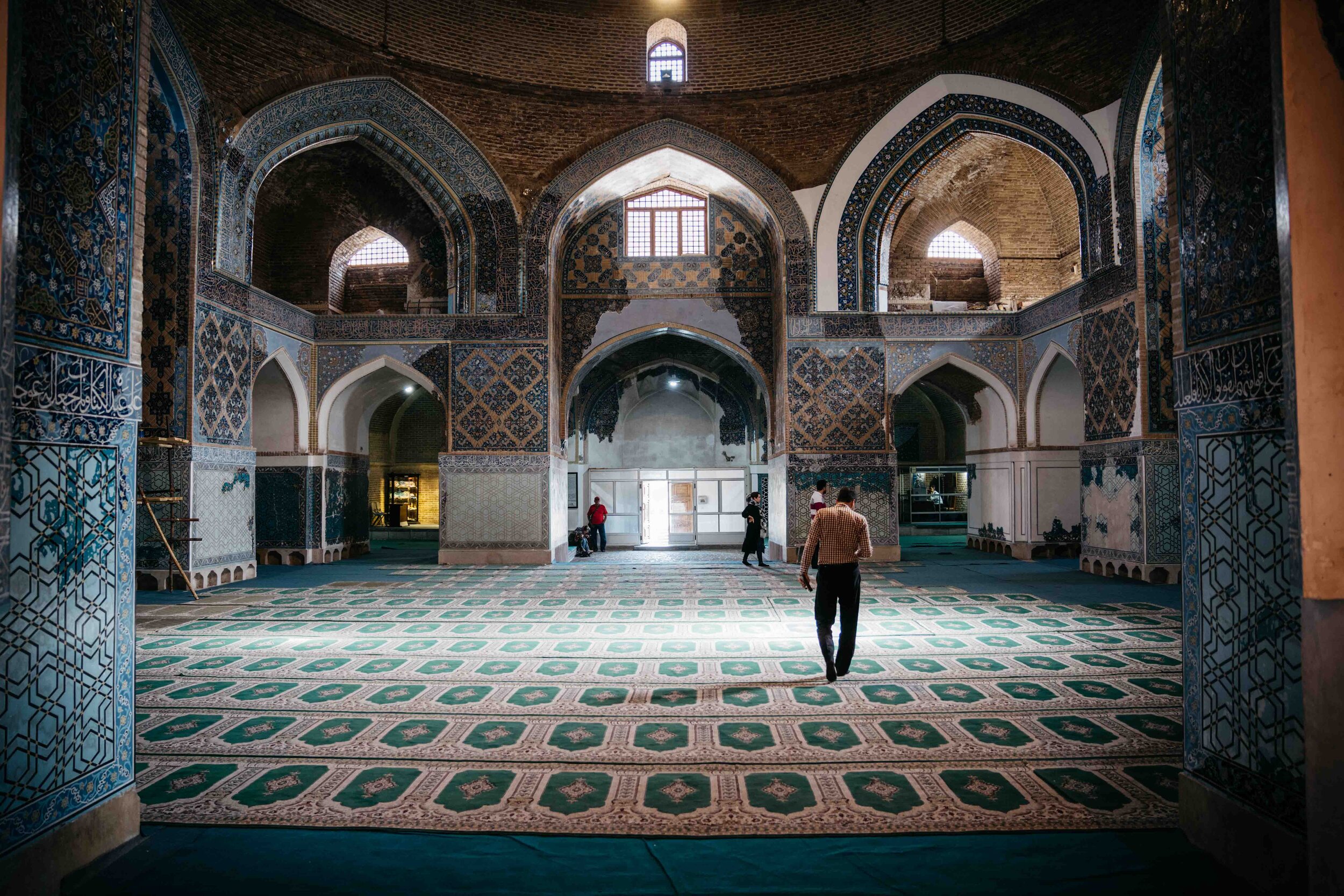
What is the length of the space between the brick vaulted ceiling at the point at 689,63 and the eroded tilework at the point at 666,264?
1223 mm

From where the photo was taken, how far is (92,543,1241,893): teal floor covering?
2.14 meters

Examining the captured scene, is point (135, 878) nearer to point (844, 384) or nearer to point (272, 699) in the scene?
point (272, 699)

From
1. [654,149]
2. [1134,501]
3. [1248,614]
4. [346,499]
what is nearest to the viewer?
[1248,614]

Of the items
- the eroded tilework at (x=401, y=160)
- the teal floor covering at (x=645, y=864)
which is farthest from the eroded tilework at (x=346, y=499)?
the teal floor covering at (x=645, y=864)

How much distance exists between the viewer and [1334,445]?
74.1 inches

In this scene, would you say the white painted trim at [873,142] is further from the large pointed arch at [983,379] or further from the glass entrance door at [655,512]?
the glass entrance door at [655,512]

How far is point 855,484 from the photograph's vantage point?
422 inches

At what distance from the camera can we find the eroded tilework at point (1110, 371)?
28.0 ft

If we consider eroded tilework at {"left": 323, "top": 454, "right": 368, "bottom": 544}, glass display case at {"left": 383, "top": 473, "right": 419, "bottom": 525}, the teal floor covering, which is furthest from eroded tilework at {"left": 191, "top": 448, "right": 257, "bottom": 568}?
glass display case at {"left": 383, "top": 473, "right": 419, "bottom": 525}

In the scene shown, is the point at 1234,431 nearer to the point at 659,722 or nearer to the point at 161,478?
the point at 659,722

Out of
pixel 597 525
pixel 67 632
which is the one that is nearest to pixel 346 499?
pixel 597 525

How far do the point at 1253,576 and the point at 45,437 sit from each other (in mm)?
3529

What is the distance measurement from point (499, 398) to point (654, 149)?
4239 millimetres

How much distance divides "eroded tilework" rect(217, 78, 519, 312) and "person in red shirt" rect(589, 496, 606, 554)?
3.88 meters
